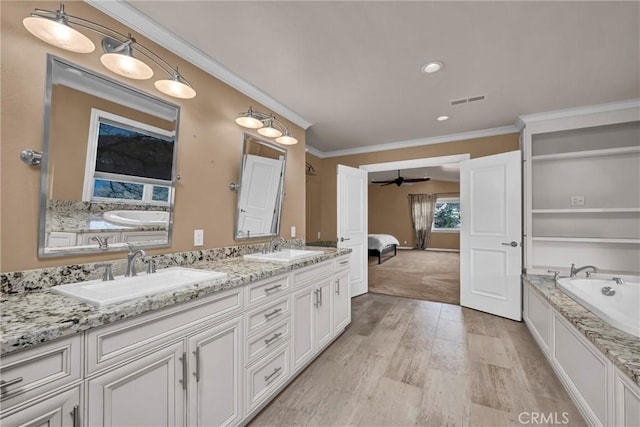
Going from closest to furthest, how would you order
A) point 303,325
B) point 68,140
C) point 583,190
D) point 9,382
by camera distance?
1. point 9,382
2. point 68,140
3. point 303,325
4. point 583,190

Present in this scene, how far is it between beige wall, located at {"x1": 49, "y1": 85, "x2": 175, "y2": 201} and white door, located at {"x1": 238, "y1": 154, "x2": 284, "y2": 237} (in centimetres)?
115

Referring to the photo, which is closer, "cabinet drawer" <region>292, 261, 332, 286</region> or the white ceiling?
the white ceiling

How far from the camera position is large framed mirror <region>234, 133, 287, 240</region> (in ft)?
7.97

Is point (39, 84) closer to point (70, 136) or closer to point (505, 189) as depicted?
point (70, 136)

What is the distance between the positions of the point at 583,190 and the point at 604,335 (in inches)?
97.4

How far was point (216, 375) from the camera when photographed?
1376 mm

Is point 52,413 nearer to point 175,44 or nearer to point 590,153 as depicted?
point 175,44

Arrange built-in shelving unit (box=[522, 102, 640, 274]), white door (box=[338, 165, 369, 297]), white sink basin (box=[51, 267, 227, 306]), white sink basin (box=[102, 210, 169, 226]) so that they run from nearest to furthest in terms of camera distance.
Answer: white sink basin (box=[51, 267, 227, 306]), white sink basin (box=[102, 210, 169, 226]), built-in shelving unit (box=[522, 102, 640, 274]), white door (box=[338, 165, 369, 297])

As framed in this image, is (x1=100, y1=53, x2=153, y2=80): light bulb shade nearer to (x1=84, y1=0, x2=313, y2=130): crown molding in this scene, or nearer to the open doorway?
(x1=84, y1=0, x2=313, y2=130): crown molding

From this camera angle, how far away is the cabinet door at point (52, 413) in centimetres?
76

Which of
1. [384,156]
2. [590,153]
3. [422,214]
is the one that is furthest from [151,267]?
[422,214]

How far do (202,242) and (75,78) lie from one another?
119 centimetres

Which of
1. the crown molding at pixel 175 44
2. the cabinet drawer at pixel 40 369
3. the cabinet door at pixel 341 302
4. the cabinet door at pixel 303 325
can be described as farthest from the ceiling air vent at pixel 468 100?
the cabinet drawer at pixel 40 369

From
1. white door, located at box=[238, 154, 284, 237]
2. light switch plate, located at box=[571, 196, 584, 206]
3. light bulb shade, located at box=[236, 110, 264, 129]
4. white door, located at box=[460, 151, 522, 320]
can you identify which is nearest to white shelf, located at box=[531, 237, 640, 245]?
white door, located at box=[460, 151, 522, 320]
